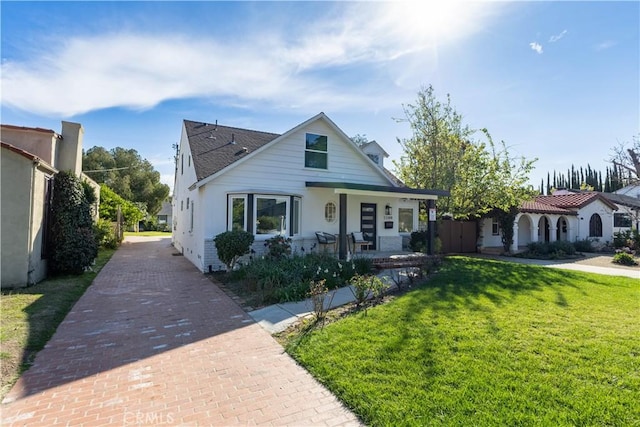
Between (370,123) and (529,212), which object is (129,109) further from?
(529,212)

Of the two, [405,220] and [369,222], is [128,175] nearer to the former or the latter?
[369,222]

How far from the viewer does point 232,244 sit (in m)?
11.0

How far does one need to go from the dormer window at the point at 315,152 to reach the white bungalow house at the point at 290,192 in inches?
1.7

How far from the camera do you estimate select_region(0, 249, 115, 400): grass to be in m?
4.66

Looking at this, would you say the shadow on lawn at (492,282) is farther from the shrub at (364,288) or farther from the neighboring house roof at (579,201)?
the neighboring house roof at (579,201)

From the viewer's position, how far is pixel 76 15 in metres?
8.25

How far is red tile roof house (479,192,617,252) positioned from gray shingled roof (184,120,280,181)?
16.0 metres

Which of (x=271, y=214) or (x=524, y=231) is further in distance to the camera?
(x=524, y=231)

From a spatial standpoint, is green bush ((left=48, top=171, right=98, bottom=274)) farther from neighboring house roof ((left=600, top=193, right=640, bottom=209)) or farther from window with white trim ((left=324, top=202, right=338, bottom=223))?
neighboring house roof ((left=600, top=193, right=640, bottom=209))

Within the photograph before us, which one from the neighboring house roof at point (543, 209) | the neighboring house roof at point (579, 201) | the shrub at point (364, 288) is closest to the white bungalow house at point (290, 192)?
the shrub at point (364, 288)

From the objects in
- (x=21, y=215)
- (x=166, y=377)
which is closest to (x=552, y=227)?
(x=166, y=377)

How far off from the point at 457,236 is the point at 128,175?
169ft

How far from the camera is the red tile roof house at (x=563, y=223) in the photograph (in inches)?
880

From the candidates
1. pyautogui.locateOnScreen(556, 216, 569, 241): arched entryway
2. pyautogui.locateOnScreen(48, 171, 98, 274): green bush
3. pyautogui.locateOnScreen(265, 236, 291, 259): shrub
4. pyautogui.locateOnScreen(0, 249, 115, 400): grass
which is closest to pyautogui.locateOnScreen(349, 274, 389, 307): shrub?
pyautogui.locateOnScreen(265, 236, 291, 259): shrub
